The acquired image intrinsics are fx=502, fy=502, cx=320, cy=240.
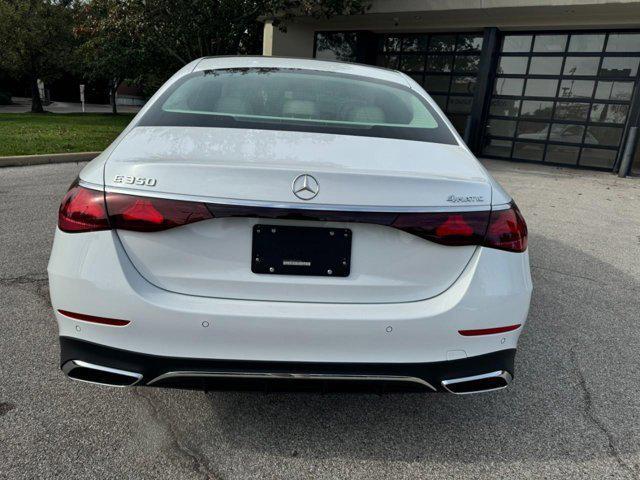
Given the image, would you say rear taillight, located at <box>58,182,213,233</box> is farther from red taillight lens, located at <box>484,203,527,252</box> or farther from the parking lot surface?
red taillight lens, located at <box>484,203,527,252</box>

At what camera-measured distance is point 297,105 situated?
100 inches

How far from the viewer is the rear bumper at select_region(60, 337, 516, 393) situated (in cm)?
182

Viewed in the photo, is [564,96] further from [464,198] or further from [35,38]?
[35,38]

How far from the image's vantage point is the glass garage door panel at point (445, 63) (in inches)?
556

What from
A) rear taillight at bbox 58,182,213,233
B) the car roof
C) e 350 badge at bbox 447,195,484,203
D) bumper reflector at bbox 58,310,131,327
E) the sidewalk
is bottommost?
the sidewalk

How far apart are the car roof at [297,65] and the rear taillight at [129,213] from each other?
1375mm

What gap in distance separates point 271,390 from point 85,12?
846 inches

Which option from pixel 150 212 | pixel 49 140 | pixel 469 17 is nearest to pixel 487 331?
pixel 150 212

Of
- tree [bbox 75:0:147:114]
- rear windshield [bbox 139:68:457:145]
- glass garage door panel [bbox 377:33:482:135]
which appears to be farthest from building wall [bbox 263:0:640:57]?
rear windshield [bbox 139:68:457:145]

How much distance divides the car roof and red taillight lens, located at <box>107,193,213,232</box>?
4.61ft

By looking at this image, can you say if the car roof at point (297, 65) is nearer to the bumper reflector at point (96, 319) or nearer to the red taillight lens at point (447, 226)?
the red taillight lens at point (447, 226)

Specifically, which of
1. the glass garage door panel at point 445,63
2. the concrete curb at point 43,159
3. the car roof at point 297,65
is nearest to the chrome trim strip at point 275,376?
the car roof at point 297,65

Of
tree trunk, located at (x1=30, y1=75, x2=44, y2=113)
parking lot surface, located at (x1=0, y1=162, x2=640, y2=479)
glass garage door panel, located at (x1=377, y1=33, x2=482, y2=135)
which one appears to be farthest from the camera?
tree trunk, located at (x1=30, y1=75, x2=44, y2=113)

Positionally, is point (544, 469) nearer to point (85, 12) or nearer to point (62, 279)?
point (62, 279)
